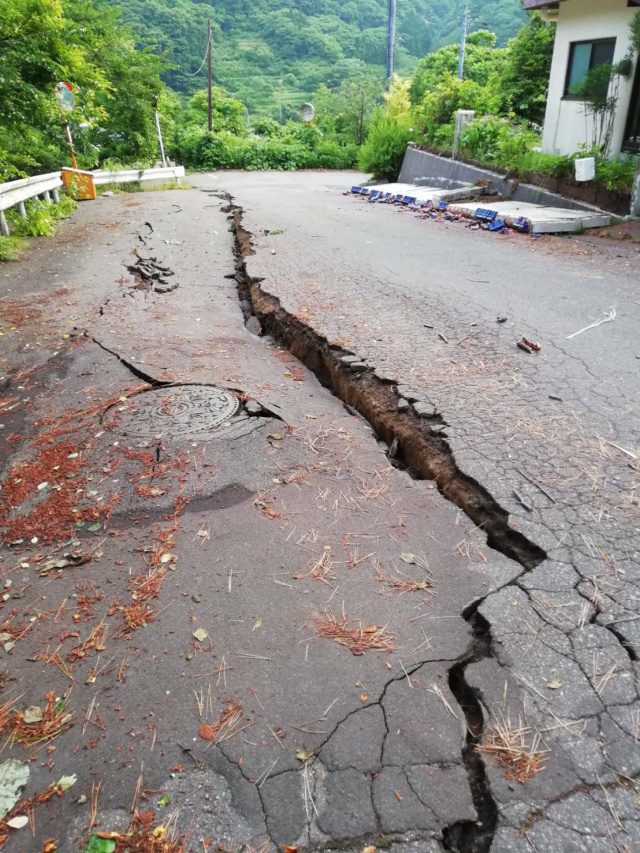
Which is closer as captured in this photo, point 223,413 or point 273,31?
point 223,413

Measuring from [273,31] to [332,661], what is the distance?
94238mm

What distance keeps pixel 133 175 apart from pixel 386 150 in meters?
7.91

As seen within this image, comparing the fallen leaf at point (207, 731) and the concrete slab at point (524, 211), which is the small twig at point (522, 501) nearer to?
the fallen leaf at point (207, 731)

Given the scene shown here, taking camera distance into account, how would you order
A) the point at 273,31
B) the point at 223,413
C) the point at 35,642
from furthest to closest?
the point at 273,31
the point at 223,413
the point at 35,642

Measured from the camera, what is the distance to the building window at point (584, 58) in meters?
11.9

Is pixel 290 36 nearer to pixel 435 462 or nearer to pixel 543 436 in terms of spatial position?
pixel 543 436

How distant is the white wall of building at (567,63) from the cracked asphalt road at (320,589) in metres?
8.71

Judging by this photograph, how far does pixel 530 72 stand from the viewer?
15.6 metres

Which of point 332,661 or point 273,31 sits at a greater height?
point 273,31

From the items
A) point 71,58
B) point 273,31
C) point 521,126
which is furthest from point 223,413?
point 273,31

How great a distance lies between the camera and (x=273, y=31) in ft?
260

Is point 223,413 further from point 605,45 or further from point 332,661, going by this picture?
point 605,45

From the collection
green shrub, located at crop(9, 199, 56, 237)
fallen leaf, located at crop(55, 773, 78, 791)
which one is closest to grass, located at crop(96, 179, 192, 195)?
green shrub, located at crop(9, 199, 56, 237)

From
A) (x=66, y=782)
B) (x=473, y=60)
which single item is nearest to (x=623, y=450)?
(x=66, y=782)
